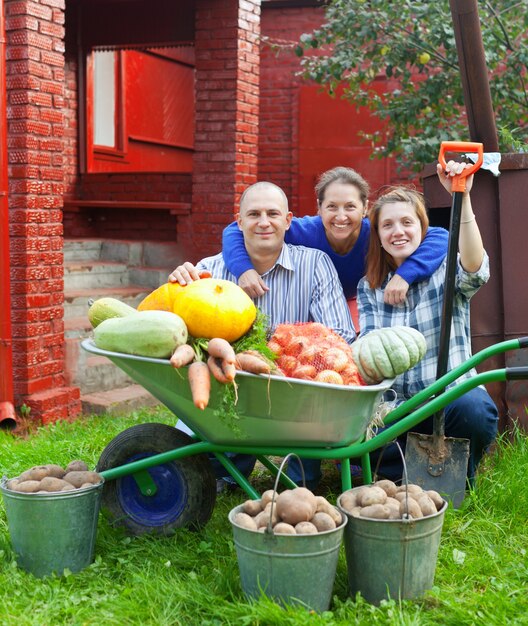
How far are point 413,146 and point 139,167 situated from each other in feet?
19.5

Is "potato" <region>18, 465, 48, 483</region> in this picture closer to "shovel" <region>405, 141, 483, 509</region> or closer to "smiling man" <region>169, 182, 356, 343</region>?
"smiling man" <region>169, 182, 356, 343</region>

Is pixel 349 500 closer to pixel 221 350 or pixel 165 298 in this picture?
pixel 221 350

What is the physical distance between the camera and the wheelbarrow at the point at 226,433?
9.61ft

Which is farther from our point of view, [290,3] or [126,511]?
[290,3]

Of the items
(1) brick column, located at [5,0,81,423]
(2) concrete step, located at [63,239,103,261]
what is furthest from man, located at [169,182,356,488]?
(2) concrete step, located at [63,239,103,261]

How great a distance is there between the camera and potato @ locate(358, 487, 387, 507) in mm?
2906

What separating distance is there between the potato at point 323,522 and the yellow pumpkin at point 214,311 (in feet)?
2.41

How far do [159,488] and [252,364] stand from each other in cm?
92

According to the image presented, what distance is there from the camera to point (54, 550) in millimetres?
3088

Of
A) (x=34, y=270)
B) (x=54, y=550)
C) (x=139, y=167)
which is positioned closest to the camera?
(x=54, y=550)

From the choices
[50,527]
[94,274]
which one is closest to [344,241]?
[50,527]

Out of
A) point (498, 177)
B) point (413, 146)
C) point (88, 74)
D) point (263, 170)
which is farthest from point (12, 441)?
point (263, 170)

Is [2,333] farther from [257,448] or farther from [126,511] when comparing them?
[257,448]

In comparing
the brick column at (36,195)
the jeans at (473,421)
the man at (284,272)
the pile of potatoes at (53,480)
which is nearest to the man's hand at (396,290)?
the man at (284,272)
